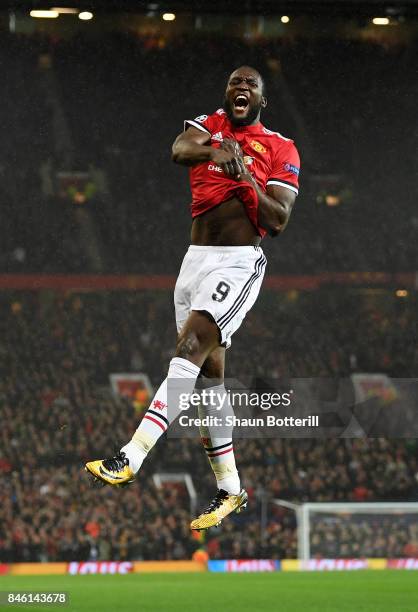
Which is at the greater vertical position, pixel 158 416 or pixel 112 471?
pixel 158 416

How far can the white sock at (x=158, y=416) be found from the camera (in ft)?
17.7

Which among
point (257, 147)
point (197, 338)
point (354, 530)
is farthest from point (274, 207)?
point (354, 530)

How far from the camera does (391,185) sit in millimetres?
21594

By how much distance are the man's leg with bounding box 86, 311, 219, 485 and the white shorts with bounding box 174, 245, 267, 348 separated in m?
0.09

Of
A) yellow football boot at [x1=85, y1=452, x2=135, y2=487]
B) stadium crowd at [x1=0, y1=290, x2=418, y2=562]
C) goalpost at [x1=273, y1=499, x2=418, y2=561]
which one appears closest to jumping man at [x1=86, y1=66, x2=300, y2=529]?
yellow football boot at [x1=85, y1=452, x2=135, y2=487]

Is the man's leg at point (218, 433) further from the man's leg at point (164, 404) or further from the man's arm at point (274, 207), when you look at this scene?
the man's arm at point (274, 207)

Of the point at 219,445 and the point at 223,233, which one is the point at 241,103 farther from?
the point at 219,445

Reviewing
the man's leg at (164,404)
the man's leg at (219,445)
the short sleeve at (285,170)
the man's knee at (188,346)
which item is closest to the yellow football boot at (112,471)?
the man's leg at (164,404)

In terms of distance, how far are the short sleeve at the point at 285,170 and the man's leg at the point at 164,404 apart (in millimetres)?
928

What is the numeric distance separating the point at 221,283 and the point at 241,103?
1042mm

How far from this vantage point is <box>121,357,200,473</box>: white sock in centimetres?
541

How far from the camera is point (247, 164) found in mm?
6039

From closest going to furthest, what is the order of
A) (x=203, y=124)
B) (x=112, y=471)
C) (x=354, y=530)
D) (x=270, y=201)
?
(x=112, y=471)
(x=270, y=201)
(x=203, y=124)
(x=354, y=530)

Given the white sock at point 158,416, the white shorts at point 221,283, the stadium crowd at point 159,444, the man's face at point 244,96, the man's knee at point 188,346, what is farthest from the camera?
the stadium crowd at point 159,444
